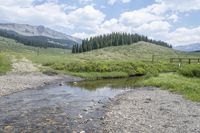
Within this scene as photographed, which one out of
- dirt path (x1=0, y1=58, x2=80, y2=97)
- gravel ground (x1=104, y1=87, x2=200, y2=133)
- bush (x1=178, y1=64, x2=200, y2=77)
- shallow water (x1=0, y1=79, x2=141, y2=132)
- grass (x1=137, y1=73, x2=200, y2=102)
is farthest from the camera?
bush (x1=178, y1=64, x2=200, y2=77)

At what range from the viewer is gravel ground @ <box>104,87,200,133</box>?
24623 millimetres

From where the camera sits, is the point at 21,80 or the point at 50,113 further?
the point at 21,80

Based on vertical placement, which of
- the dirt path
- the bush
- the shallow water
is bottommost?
the shallow water

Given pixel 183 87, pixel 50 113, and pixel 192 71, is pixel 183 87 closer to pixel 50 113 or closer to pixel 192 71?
pixel 192 71

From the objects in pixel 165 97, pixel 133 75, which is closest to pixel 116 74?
pixel 133 75

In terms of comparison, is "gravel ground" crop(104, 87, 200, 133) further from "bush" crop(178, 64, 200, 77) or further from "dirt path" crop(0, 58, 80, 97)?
"bush" crop(178, 64, 200, 77)

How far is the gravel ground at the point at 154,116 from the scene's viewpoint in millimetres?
24623

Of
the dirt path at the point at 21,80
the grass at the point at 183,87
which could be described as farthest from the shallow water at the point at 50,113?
the grass at the point at 183,87

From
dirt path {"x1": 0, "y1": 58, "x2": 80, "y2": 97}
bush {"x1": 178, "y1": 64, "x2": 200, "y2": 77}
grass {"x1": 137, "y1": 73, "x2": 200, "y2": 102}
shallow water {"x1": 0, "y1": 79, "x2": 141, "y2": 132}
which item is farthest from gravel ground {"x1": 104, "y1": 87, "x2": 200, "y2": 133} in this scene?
bush {"x1": 178, "y1": 64, "x2": 200, "y2": 77}

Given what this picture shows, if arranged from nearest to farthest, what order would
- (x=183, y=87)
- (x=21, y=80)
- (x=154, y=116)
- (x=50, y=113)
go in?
(x=154, y=116), (x=50, y=113), (x=183, y=87), (x=21, y=80)

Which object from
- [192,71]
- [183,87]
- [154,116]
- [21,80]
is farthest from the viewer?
[192,71]

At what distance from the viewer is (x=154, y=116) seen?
29.0 m

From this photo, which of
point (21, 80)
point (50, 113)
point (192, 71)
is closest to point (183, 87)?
point (192, 71)

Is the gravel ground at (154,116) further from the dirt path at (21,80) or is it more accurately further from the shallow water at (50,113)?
the dirt path at (21,80)
